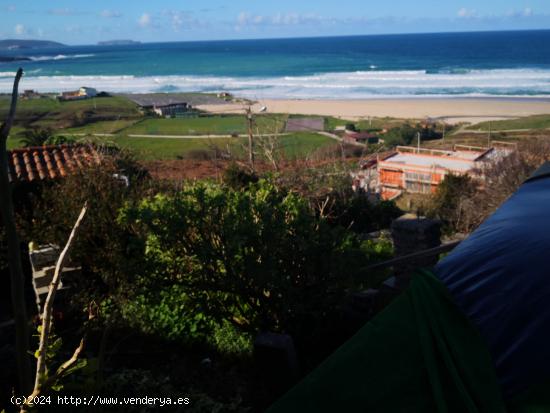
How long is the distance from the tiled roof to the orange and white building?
1160 cm

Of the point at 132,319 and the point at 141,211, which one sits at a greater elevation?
the point at 141,211

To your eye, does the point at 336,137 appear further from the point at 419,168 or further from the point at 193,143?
the point at 419,168

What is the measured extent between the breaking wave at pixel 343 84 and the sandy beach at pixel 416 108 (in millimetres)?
3834

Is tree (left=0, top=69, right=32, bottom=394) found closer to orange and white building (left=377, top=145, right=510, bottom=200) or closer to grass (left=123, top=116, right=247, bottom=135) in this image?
orange and white building (left=377, top=145, right=510, bottom=200)

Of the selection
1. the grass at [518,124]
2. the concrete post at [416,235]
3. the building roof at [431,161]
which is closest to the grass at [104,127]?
the building roof at [431,161]

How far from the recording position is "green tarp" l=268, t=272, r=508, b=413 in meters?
1.88

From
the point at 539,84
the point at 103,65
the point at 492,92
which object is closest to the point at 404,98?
the point at 492,92

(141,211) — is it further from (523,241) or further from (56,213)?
(523,241)

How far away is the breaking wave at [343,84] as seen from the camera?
50.9 m

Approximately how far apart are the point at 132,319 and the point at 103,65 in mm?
103644

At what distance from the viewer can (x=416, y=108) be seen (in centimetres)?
4288

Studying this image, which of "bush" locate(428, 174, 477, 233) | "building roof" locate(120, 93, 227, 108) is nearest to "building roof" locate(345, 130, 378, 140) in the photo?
"bush" locate(428, 174, 477, 233)

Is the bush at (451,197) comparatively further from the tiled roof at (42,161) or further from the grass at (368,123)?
the grass at (368,123)

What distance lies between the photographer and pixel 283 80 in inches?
2591
